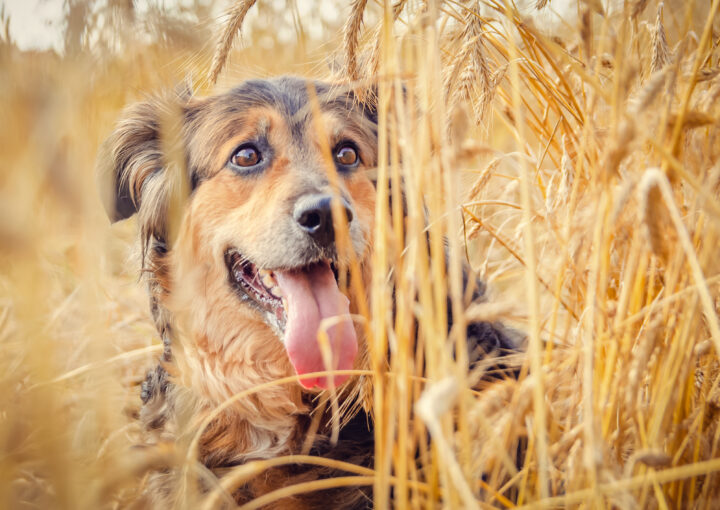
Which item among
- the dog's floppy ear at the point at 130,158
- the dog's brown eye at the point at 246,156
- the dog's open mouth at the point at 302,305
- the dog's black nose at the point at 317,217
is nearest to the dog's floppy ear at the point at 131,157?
the dog's floppy ear at the point at 130,158

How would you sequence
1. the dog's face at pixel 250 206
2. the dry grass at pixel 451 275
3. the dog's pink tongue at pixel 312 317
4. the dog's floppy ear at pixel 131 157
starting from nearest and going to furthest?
the dry grass at pixel 451 275, the dog's pink tongue at pixel 312 317, the dog's face at pixel 250 206, the dog's floppy ear at pixel 131 157

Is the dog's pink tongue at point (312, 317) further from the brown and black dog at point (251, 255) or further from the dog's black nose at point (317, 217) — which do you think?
the dog's black nose at point (317, 217)

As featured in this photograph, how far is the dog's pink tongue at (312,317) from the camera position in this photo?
6.26 feet

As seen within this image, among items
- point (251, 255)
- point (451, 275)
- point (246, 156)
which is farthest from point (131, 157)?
point (451, 275)

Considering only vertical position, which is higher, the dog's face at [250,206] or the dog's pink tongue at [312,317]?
the dog's face at [250,206]

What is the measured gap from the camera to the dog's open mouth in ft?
6.27

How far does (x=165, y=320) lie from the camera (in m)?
2.28

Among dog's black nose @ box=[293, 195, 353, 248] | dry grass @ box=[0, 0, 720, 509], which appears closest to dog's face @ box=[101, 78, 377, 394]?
dog's black nose @ box=[293, 195, 353, 248]

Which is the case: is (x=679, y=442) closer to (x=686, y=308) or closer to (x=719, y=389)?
(x=719, y=389)

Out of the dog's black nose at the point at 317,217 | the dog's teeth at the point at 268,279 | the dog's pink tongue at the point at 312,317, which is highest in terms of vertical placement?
the dog's black nose at the point at 317,217

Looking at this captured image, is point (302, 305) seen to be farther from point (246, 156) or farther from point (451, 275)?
point (451, 275)

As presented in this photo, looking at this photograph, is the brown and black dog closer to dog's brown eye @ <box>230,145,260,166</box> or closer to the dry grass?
dog's brown eye @ <box>230,145,260,166</box>

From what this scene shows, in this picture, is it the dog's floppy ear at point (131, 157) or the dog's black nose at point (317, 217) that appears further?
the dog's floppy ear at point (131, 157)

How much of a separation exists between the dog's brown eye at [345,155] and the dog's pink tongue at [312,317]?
535 mm
